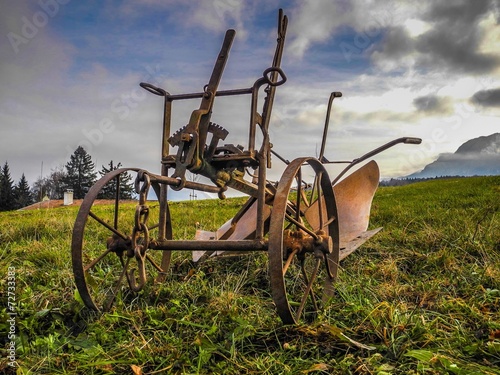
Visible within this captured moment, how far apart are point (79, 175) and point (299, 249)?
4318 cm

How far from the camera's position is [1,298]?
121 inches

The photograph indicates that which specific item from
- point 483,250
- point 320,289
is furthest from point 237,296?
point 483,250

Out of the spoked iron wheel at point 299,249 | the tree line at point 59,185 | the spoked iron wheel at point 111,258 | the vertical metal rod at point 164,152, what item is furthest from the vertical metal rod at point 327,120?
the tree line at point 59,185

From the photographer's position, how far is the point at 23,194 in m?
40.8

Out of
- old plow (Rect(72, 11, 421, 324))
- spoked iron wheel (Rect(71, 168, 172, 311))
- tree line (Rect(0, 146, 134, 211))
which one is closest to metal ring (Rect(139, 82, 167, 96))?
old plow (Rect(72, 11, 421, 324))

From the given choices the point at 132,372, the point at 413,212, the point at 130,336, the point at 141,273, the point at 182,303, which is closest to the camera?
the point at 132,372

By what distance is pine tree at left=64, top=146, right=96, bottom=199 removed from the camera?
40844 millimetres

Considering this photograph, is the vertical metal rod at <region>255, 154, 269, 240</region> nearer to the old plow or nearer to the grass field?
the old plow

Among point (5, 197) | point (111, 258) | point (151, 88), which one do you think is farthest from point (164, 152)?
point (5, 197)

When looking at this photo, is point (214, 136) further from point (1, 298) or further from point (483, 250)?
point (483, 250)

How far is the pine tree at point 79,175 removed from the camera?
4084 cm

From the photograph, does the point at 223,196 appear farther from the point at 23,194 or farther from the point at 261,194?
the point at 23,194

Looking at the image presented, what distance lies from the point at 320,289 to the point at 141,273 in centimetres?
147

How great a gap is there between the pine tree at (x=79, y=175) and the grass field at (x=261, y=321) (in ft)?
125
